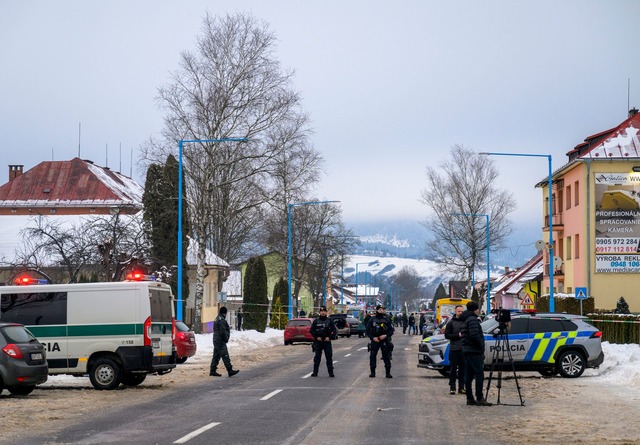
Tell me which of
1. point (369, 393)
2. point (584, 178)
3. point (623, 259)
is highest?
point (584, 178)

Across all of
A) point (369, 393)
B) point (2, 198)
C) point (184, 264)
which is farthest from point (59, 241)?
point (2, 198)

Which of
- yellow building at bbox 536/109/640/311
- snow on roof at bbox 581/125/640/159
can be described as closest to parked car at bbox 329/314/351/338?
yellow building at bbox 536/109/640/311

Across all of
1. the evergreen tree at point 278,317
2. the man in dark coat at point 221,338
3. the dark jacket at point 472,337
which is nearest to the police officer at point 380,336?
the man in dark coat at point 221,338

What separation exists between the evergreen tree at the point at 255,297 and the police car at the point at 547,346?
36265mm

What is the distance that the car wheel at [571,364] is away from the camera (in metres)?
26.0

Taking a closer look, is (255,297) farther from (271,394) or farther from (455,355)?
(271,394)

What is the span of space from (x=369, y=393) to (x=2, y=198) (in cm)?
8195

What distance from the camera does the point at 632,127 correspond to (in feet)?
194

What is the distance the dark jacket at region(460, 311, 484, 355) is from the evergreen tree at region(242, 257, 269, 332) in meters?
43.9

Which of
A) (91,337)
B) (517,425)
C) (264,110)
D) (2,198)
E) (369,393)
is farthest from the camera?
(2,198)

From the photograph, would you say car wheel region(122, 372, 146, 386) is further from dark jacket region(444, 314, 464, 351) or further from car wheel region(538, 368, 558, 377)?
car wheel region(538, 368, 558, 377)

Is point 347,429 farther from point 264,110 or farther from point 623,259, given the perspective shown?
point 623,259

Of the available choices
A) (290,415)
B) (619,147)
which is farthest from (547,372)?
(619,147)

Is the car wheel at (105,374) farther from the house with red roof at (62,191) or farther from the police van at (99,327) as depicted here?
the house with red roof at (62,191)
